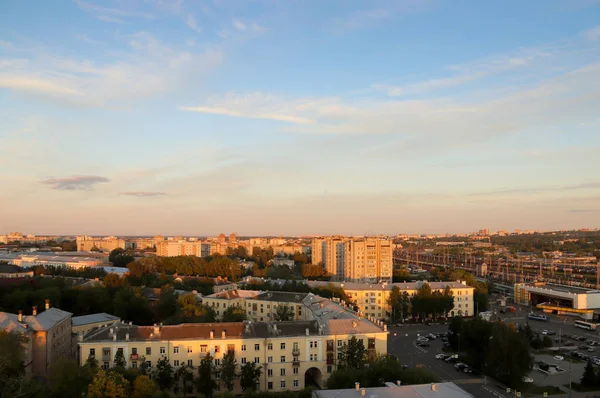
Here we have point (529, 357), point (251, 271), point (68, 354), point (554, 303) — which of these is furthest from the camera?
point (251, 271)

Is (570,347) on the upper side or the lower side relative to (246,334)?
lower

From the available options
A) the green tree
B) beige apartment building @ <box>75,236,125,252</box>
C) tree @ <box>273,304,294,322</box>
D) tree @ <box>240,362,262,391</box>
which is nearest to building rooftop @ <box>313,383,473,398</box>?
tree @ <box>240,362,262,391</box>

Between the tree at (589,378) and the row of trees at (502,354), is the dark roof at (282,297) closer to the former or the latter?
the row of trees at (502,354)

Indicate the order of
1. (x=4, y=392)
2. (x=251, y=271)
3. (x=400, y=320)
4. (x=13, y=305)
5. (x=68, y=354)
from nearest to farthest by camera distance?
(x=4, y=392) → (x=68, y=354) → (x=13, y=305) → (x=400, y=320) → (x=251, y=271)

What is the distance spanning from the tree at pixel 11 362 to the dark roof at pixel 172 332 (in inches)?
106

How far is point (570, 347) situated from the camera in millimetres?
28969

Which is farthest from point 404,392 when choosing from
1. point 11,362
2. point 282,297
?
point 282,297

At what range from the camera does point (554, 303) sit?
43406 millimetres

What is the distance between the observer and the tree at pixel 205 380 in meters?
19.1

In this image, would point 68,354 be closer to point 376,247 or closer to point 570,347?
point 570,347

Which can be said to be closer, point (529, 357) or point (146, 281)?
point (529, 357)

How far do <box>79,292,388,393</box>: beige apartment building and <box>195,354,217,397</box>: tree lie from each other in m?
0.79

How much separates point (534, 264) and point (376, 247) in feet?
143

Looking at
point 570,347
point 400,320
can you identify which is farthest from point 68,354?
point 570,347
